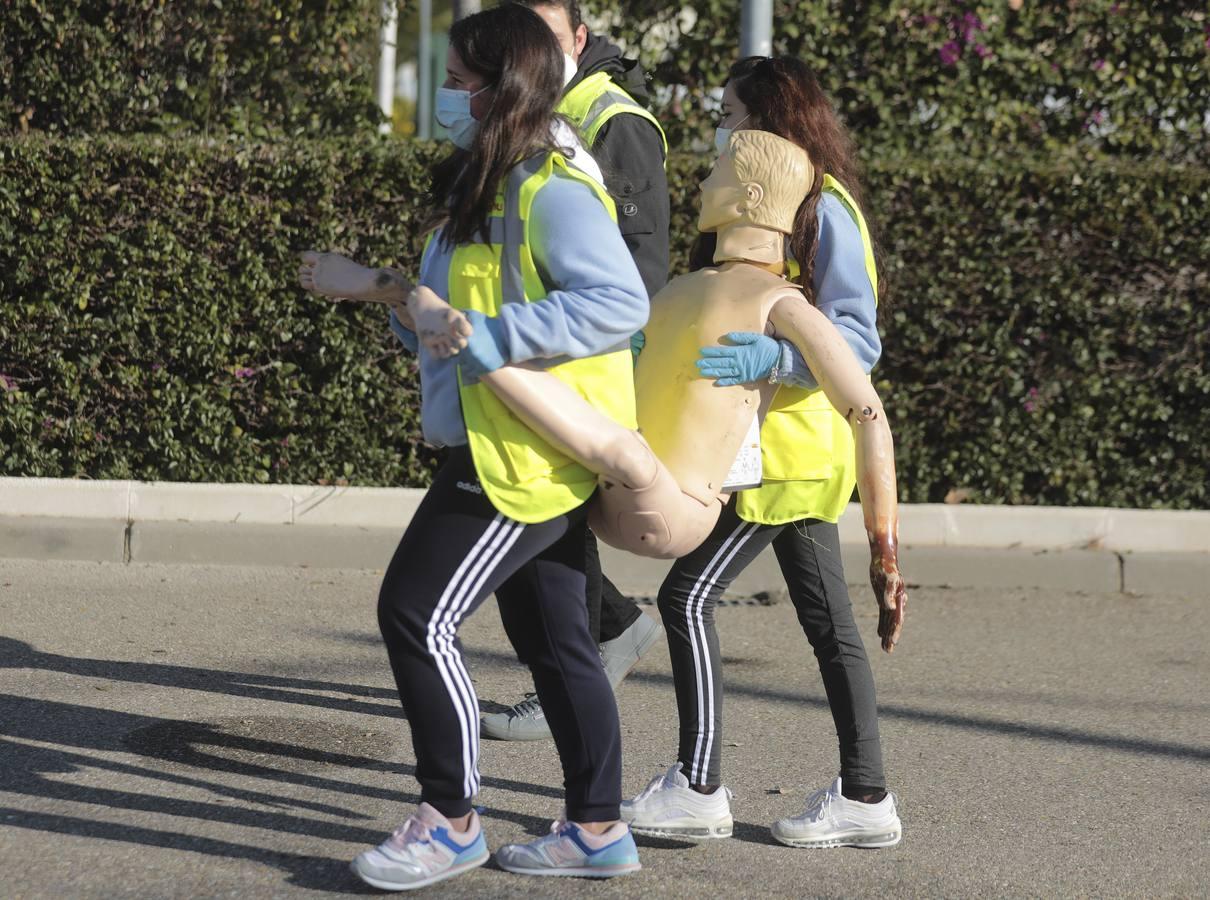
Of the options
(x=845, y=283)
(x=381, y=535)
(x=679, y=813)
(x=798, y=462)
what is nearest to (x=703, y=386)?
(x=798, y=462)

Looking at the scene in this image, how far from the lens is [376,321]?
7.00 m

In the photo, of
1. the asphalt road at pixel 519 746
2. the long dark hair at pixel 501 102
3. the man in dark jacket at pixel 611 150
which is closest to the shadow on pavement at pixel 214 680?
the asphalt road at pixel 519 746

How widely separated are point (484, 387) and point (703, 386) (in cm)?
52

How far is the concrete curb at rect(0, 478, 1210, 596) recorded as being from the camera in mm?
6410

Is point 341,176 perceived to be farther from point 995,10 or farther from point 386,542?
point 995,10

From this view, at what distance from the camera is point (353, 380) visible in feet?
23.2

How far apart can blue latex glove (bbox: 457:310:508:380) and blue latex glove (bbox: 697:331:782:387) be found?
21.4 inches

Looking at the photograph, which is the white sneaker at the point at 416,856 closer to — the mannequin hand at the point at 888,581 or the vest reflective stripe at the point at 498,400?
the vest reflective stripe at the point at 498,400

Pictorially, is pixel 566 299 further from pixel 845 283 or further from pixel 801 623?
pixel 801 623

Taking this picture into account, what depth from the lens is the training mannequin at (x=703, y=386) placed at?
3.10 meters

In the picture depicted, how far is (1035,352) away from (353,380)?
3.01 metres

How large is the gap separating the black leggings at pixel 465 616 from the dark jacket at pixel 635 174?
1230 millimetres

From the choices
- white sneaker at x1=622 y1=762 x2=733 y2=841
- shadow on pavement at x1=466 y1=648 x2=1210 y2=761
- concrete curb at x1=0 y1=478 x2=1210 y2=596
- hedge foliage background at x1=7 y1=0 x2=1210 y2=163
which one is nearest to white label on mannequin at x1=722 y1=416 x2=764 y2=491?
white sneaker at x1=622 y1=762 x2=733 y2=841

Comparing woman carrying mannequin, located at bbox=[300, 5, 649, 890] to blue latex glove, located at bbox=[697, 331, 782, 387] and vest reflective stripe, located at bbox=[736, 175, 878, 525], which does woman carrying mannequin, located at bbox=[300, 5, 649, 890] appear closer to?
blue latex glove, located at bbox=[697, 331, 782, 387]
